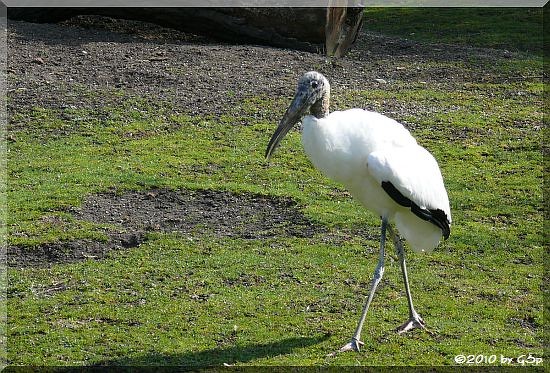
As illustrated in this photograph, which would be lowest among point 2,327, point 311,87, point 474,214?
point 2,327

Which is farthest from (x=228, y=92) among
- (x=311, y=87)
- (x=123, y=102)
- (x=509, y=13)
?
(x=509, y=13)

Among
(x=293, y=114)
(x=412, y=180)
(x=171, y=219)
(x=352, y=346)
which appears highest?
(x=293, y=114)

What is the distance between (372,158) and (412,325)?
1.13 meters

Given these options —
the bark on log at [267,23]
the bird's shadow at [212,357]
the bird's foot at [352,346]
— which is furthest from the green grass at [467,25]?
the bird's shadow at [212,357]

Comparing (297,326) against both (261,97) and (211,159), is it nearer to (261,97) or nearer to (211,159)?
(211,159)

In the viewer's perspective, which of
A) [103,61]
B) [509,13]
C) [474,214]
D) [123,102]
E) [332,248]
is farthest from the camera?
[509,13]

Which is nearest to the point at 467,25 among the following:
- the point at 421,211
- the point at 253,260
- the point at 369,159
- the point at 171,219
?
the point at 171,219

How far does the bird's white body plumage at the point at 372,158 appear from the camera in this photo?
5625 millimetres

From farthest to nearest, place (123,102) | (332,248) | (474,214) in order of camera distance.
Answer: (123,102) → (474,214) → (332,248)

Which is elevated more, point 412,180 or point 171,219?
point 412,180

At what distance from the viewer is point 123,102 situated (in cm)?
994

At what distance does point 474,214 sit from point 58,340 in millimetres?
3613

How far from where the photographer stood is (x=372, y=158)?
559 centimetres

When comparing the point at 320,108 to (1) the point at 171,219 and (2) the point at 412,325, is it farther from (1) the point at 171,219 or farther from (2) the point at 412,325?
(1) the point at 171,219
